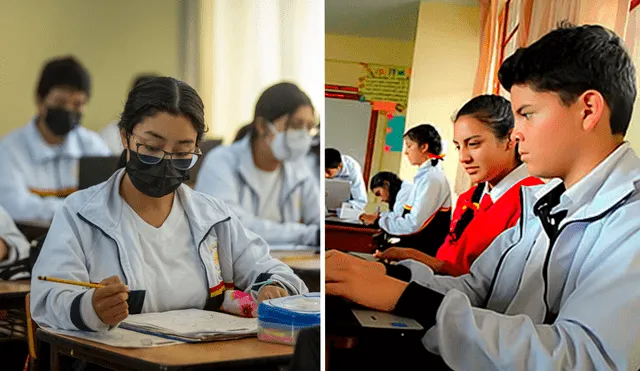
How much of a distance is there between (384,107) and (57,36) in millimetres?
493

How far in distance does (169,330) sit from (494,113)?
0.56 m

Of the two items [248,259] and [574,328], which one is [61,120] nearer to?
[248,259]

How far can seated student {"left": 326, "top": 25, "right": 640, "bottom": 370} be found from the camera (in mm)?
898

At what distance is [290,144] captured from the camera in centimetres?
81

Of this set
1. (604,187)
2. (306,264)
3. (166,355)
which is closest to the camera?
(166,355)

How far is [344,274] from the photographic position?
1.02 metres

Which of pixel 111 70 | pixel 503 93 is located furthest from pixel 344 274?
pixel 111 70

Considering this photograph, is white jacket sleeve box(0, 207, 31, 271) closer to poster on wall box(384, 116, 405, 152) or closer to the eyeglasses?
the eyeglasses

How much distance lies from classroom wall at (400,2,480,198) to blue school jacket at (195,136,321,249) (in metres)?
0.26

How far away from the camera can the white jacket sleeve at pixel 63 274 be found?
735 millimetres

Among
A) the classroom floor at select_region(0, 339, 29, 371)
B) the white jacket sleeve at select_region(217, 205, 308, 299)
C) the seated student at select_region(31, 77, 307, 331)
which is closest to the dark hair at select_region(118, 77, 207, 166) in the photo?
the seated student at select_region(31, 77, 307, 331)

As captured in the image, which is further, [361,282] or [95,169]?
[361,282]

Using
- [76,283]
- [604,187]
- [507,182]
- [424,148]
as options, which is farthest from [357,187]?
[76,283]

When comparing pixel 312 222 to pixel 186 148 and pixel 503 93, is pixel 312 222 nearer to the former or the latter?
pixel 186 148
